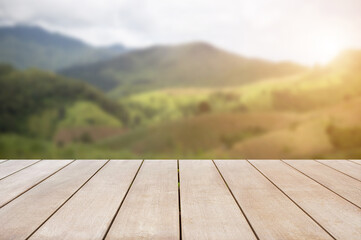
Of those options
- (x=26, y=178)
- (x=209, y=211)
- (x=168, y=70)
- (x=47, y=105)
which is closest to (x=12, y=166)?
(x=26, y=178)

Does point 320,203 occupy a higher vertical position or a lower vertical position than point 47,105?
lower

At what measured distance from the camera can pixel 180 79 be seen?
18.6ft

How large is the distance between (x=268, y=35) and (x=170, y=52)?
204 centimetres

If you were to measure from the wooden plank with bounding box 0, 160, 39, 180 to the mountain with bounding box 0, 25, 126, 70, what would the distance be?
4.52 meters

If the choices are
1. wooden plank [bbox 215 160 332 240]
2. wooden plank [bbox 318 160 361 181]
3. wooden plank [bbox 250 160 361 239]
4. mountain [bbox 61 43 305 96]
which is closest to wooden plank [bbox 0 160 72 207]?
wooden plank [bbox 215 160 332 240]

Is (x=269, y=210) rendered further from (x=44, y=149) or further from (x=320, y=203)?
(x=44, y=149)

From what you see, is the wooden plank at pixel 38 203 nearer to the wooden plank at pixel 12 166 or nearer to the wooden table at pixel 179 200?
the wooden table at pixel 179 200

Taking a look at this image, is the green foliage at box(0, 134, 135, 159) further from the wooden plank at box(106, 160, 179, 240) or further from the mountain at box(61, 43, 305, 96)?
the wooden plank at box(106, 160, 179, 240)

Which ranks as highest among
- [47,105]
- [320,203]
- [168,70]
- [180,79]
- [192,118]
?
[168,70]

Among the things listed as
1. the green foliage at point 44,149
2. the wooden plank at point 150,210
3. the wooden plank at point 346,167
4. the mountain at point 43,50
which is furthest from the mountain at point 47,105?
the wooden plank at point 150,210

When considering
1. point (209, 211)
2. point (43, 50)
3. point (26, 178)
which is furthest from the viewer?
point (43, 50)

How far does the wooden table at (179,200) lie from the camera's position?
775 millimetres

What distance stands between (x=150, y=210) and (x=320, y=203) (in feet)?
1.75

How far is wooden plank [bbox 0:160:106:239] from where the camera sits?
2.60 feet
